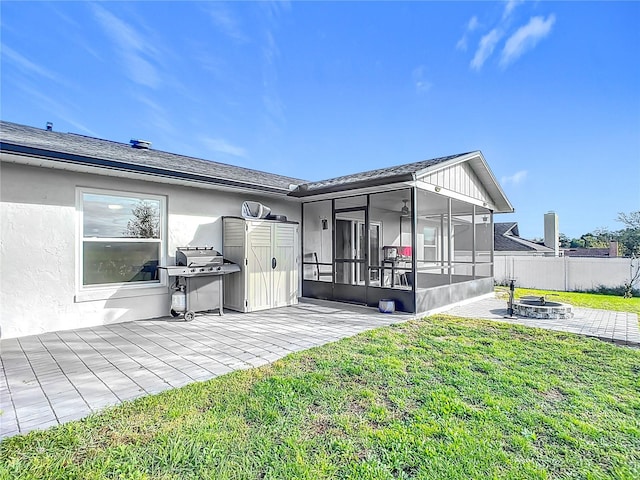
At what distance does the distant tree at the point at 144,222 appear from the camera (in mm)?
6473

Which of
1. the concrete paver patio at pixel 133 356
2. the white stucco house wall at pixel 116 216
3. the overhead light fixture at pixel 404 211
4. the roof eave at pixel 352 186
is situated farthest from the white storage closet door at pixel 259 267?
the overhead light fixture at pixel 404 211

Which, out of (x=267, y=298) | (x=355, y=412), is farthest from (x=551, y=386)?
(x=267, y=298)

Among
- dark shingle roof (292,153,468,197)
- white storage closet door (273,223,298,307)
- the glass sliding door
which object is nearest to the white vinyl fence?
the glass sliding door

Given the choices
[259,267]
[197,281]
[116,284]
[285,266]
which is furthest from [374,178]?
[116,284]

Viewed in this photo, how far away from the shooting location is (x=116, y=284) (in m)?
6.21

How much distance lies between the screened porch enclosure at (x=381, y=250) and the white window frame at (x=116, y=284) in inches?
152

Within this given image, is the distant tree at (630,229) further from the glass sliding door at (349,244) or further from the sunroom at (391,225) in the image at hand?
the glass sliding door at (349,244)

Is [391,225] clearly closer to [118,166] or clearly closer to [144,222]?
[144,222]

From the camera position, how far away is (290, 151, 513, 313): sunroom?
23.6ft

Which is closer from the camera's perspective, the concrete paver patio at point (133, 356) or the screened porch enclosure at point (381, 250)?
the concrete paver patio at point (133, 356)

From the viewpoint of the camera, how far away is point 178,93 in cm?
1295

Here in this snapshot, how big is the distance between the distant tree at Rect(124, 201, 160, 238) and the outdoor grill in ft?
2.31

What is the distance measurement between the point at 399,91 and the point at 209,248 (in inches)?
416

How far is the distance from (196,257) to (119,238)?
1.50 metres
